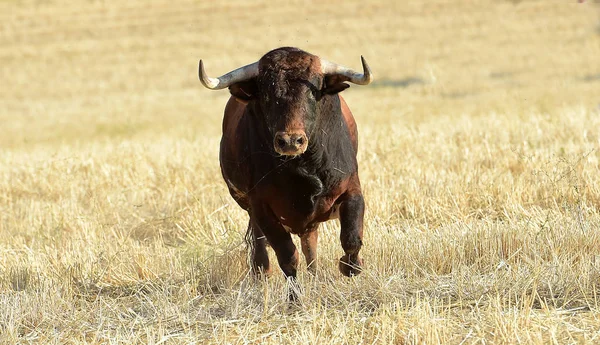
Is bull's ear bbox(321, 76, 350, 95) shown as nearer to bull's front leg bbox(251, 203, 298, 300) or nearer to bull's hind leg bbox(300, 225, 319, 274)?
bull's front leg bbox(251, 203, 298, 300)

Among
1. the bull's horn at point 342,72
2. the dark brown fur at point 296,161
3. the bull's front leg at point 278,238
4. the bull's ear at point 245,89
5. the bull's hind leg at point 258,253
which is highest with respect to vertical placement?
the bull's horn at point 342,72

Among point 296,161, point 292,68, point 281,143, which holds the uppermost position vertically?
point 292,68

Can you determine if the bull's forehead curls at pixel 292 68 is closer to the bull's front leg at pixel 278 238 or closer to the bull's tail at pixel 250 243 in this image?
the bull's front leg at pixel 278 238

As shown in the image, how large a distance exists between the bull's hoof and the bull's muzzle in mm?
1043

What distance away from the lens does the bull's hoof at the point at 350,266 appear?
6539 millimetres

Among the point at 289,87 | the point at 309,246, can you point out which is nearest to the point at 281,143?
the point at 289,87

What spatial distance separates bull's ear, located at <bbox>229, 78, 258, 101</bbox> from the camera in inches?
257

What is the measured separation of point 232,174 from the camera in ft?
24.4

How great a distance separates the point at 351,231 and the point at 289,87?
3.54ft

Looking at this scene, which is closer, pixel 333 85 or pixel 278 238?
pixel 333 85

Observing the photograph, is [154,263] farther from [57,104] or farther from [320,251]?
[57,104]

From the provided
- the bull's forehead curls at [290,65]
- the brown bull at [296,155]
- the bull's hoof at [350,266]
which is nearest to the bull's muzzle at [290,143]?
the brown bull at [296,155]

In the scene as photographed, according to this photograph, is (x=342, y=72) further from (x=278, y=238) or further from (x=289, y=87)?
(x=278, y=238)

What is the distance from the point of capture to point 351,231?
259 inches
